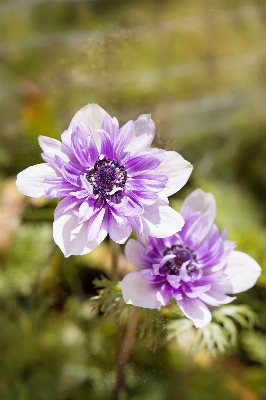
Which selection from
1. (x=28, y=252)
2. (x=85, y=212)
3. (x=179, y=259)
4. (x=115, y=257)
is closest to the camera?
(x=85, y=212)

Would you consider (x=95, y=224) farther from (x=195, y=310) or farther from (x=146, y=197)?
(x=195, y=310)

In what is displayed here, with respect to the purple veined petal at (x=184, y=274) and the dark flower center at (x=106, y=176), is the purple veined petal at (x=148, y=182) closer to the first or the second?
the dark flower center at (x=106, y=176)

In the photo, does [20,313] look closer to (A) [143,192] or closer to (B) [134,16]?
(A) [143,192]

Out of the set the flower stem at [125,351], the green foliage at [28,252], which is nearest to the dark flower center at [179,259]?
the flower stem at [125,351]

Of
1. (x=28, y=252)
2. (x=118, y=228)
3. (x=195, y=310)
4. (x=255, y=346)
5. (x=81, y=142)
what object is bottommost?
(x=255, y=346)

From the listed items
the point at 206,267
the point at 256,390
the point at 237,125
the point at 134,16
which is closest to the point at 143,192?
the point at 206,267

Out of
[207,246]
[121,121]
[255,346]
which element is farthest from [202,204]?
[255,346]
